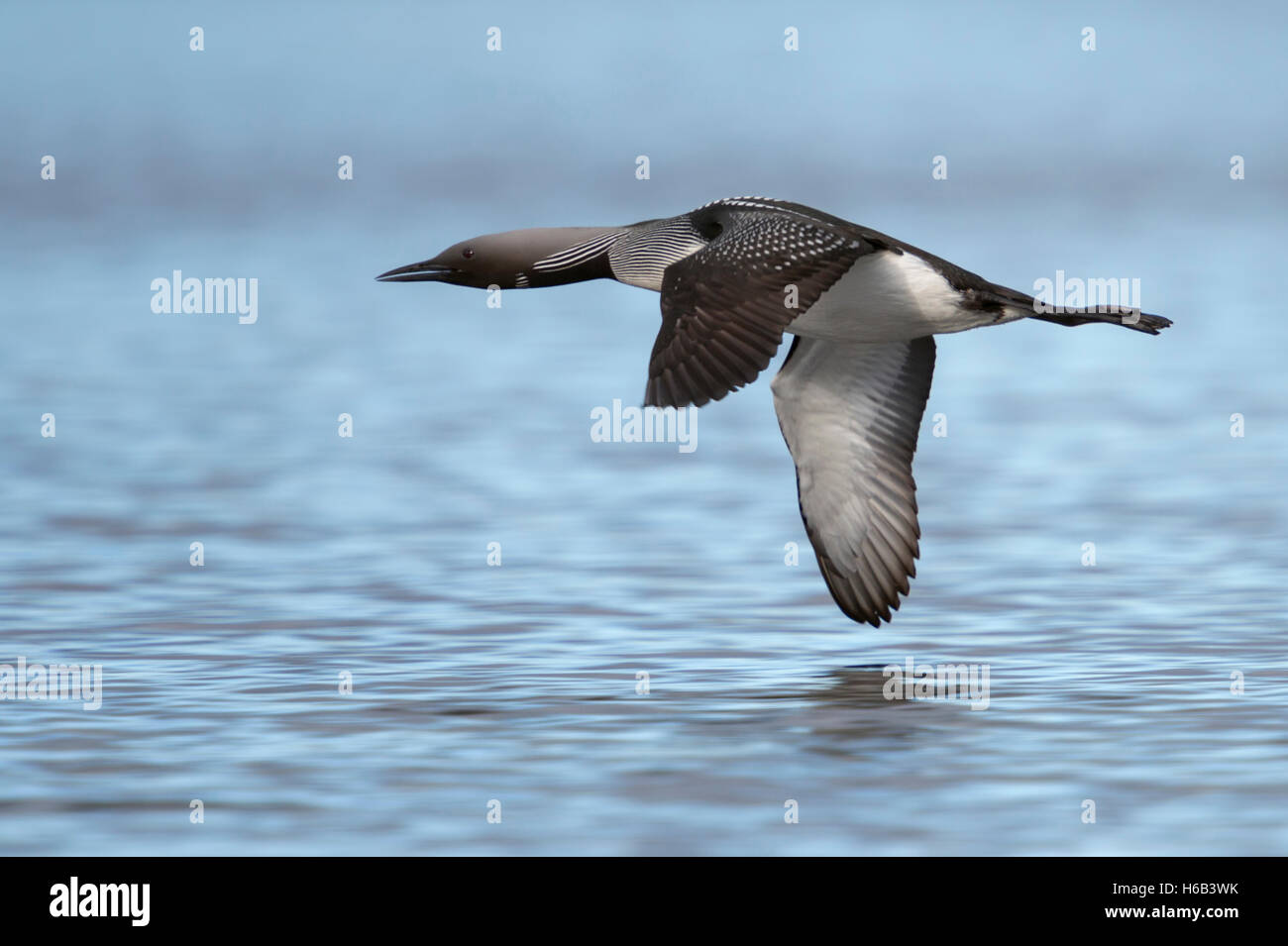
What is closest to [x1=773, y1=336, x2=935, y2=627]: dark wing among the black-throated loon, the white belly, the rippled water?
the black-throated loon

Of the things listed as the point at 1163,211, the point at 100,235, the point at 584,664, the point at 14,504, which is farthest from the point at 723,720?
the point at 1163,211

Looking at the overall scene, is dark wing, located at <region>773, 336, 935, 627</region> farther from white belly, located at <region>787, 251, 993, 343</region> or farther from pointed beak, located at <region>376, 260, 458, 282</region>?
pointed beak, located at <region>376, 260, 458, 282</region>

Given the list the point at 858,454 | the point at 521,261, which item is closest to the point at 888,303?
the point at 858,454

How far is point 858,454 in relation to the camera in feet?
40.3

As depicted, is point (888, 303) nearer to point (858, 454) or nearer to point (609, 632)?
point (858, 454)

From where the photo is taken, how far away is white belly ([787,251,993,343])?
11.4m

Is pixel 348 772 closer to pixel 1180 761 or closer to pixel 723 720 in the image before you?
pixel 723 720

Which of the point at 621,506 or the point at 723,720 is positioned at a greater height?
the point at 621,506

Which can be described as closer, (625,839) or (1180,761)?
(625,839)

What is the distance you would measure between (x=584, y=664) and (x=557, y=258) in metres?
2.13

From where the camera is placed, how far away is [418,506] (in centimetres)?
1745

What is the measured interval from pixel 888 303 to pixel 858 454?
1066mm

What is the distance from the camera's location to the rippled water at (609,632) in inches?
335

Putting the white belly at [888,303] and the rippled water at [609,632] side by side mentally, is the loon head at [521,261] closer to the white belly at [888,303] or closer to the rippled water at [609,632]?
the white belly at [888,303]
